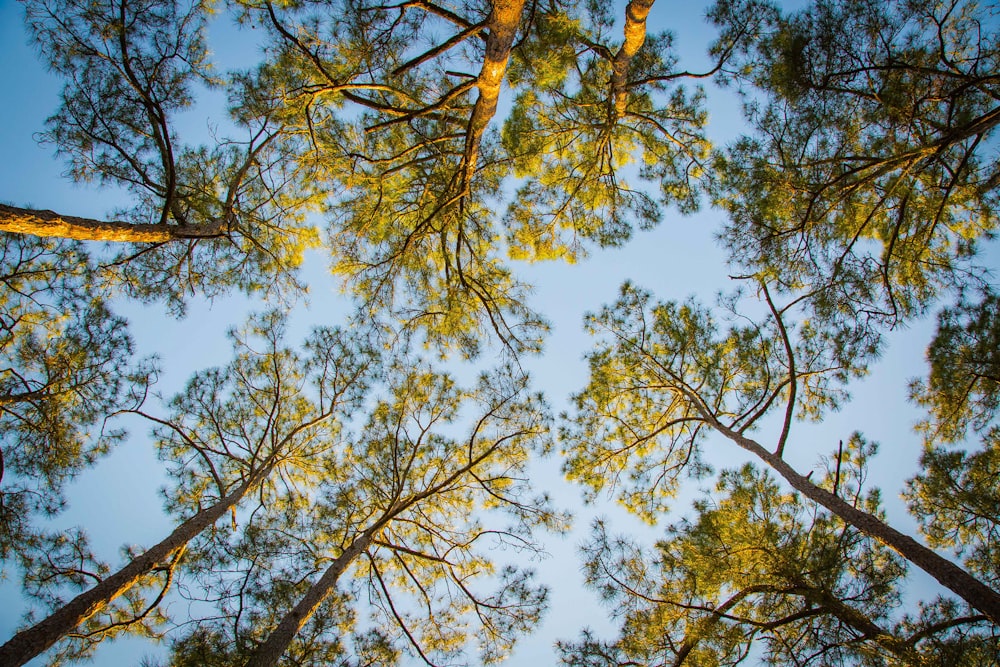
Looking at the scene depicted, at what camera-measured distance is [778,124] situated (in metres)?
4.24

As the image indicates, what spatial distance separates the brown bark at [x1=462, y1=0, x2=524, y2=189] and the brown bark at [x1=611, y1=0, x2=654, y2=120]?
1.15 meters

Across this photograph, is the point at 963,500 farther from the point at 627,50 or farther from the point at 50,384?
the point at 50,384

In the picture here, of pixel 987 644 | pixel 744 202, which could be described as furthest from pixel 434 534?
pixel 744 202

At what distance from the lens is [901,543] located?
3.13m

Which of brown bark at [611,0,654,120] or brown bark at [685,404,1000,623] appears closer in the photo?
brown bark at [685,404,1000,623]

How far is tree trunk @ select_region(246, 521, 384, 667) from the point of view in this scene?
10.4ft

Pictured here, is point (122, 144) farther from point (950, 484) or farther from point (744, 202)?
point (950, 484)

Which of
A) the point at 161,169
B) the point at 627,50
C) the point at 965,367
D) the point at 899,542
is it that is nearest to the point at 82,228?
the point at 161,169

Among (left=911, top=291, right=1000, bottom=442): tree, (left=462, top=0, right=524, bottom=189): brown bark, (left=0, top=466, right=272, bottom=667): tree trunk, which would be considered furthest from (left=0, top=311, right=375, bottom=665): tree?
(left=911, top=291, right=1000, bottom=442): tree

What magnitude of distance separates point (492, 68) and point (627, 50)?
1584mm

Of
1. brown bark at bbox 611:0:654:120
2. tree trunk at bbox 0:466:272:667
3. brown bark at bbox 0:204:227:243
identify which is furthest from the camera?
brown bark at bbox 611:0:654:120

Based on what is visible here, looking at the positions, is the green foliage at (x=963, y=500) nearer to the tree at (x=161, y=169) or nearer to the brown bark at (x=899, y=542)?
the brown bark at (x=899, y=542)

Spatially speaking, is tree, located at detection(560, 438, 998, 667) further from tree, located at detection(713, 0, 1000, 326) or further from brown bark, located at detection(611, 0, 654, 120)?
brown bark, located at detection(611, 0, 654, 120)

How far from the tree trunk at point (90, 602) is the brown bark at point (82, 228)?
271cm
